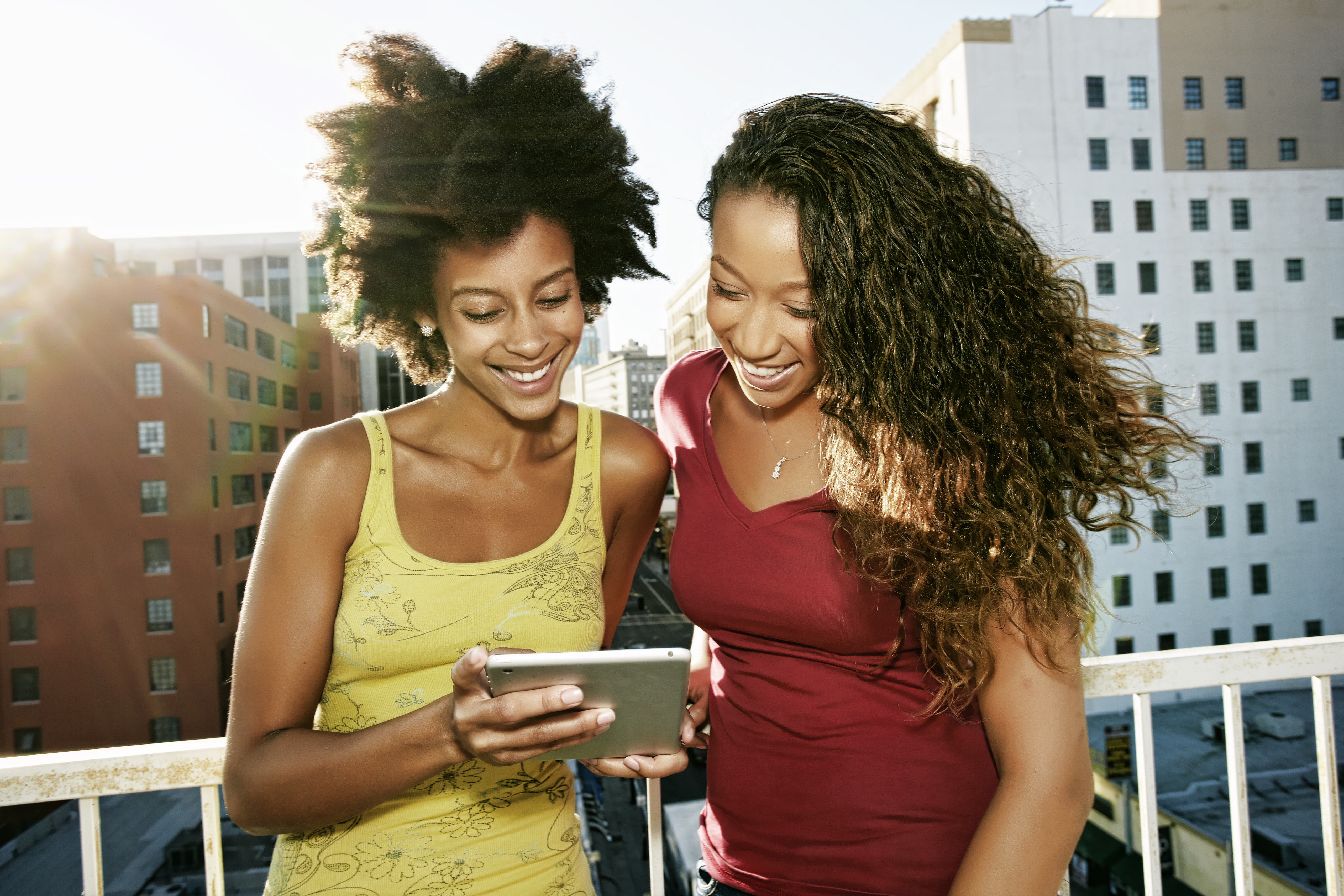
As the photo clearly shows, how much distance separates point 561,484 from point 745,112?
0.67 metres

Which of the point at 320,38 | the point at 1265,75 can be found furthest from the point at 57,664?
the point at 1265,75

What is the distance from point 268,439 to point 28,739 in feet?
41.2

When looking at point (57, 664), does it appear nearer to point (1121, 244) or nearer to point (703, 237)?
point (703, 237)

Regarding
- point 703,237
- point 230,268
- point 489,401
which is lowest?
point 489,401

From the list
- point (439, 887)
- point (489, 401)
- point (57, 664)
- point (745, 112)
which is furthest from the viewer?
point (57, 664)

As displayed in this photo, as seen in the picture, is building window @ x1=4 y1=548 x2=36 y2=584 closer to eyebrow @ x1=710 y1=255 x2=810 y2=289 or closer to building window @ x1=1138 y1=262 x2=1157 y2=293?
eyebrow @ x1=710 y1=255 x2=810 y2=289

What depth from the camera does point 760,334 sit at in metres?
1.07

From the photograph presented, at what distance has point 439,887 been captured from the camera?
106 centimetres

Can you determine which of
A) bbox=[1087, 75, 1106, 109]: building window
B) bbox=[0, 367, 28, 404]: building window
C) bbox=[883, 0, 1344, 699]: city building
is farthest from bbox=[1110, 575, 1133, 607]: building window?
bbox=[0, 367, 28, 404]: building window

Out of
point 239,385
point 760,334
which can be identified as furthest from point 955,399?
point 239,385

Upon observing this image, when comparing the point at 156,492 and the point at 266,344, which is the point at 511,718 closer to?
the point at 156,492

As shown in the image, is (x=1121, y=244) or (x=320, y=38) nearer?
(x=320, y=38)

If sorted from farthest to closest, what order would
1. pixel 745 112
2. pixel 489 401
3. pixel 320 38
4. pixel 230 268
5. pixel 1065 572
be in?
pixel 230 268, pixel 320 38, pixel 489 401, pixel 745 112, pixel 1065 572

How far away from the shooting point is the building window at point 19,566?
90.0 feet
